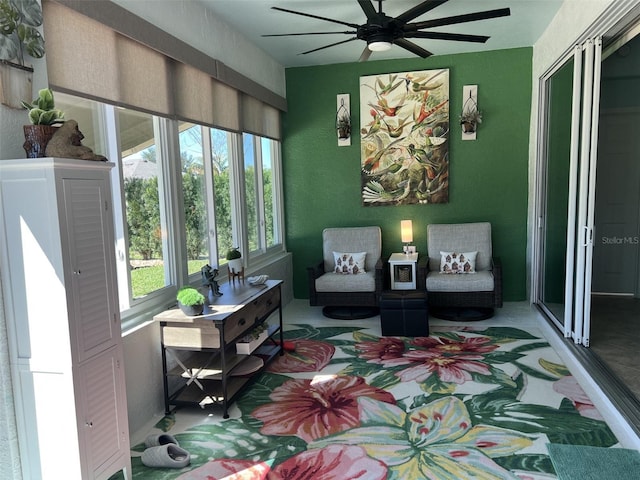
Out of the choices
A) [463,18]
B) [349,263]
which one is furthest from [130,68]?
[349,263]

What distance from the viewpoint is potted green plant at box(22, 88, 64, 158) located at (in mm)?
2008

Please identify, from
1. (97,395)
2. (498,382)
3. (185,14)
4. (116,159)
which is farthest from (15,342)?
(498,382)

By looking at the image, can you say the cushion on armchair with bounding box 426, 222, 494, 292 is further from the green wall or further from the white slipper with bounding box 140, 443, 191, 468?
the white slipper with bounding box 140, 443, 191, 468

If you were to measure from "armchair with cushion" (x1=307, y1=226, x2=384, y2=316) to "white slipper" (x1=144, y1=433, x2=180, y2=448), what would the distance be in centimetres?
254

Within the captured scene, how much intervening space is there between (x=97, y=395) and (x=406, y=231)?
3885 millimetres

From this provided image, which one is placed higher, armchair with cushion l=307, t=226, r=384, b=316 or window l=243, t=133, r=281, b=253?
window l=243, t=133, r=281, b=253

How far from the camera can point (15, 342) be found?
206 cm

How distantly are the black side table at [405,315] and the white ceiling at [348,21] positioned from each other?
256cm

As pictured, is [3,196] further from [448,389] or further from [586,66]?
[586,66]

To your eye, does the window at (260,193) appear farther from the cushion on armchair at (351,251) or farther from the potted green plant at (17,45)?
the potted green plant at (17,45)

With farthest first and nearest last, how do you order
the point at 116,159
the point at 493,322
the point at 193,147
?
the point at 493,322, the point at 193,147, the point at 116,159

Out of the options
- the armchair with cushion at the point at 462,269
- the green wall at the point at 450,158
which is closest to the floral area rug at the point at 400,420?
the armchair with cushion at the point at 462,269

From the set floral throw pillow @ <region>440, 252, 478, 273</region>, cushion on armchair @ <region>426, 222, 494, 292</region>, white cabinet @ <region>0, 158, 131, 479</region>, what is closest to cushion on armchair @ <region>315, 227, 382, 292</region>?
cushion on armchair @ <region>426, 222, 494, 292</region>

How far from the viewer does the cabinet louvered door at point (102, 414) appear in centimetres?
211
